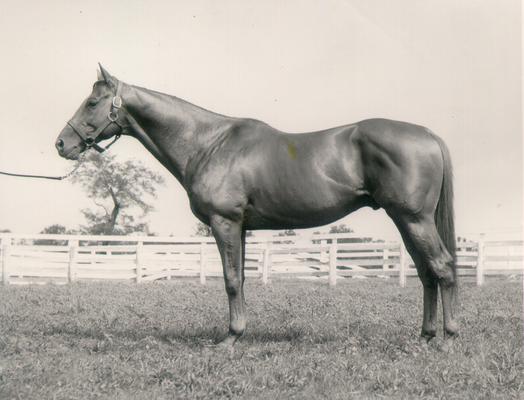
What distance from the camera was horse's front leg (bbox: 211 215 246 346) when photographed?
5562 millimetres

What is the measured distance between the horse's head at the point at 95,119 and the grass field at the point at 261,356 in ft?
6.90

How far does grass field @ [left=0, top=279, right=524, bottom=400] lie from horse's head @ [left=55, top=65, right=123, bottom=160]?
6.90 ft

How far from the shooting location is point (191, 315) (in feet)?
26.9

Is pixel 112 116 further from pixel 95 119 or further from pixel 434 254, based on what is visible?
pixel 434 254

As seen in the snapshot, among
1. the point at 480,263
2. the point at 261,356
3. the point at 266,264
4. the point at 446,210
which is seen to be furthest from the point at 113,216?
the point at 446,210

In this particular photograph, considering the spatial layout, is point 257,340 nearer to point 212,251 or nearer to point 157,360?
point 157,360

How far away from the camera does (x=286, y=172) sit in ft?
18.2

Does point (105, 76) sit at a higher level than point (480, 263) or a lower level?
higher

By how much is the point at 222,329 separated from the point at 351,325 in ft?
5.28

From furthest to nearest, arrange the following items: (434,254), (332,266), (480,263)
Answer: (332,266)
(480,263)
(434,254)

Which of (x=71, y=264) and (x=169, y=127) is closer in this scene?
(x=169, y=127)

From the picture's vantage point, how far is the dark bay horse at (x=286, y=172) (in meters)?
5.30

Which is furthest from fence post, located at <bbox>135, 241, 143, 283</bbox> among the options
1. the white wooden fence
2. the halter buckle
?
the halter buckle

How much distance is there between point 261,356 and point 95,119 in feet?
10.1
